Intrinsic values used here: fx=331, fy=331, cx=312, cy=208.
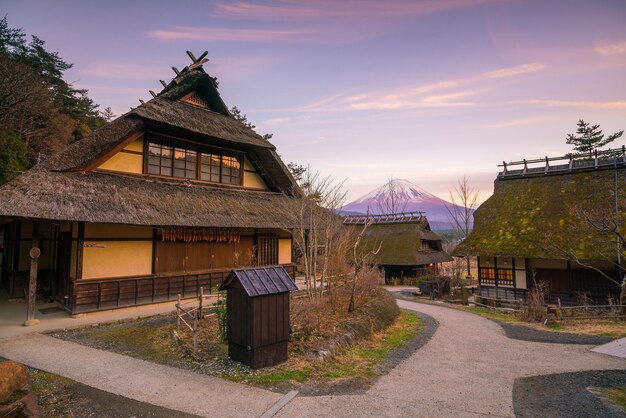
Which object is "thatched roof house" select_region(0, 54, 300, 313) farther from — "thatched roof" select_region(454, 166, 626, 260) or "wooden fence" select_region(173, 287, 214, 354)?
"thatched roof" select_region(454, 166, 626, 260)

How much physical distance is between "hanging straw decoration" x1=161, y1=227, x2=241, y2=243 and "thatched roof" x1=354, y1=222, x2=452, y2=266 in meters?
16.4

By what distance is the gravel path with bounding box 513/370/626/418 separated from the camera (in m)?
5.41

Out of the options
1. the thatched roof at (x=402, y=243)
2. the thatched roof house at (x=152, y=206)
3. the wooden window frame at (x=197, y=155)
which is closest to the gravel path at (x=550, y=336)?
the thatched roof house at (x=152, y=206)

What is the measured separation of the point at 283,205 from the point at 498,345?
11694 mm

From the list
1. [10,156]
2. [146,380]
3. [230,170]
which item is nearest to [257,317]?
[146,380]

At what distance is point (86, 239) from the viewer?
11.5 m

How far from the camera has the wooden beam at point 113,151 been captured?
12.3 metres

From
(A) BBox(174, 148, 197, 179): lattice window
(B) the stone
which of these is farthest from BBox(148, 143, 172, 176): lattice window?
(B) the stone

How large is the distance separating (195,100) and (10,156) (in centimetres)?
883

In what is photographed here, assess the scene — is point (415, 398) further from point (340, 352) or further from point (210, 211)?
point (210, 211)

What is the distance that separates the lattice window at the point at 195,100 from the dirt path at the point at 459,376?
50.4 feet

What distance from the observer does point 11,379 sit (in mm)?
4887

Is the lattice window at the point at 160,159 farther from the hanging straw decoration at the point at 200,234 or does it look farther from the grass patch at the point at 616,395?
the grass patch at the point at 616,395

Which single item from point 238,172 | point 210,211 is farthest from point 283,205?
point 210,211
